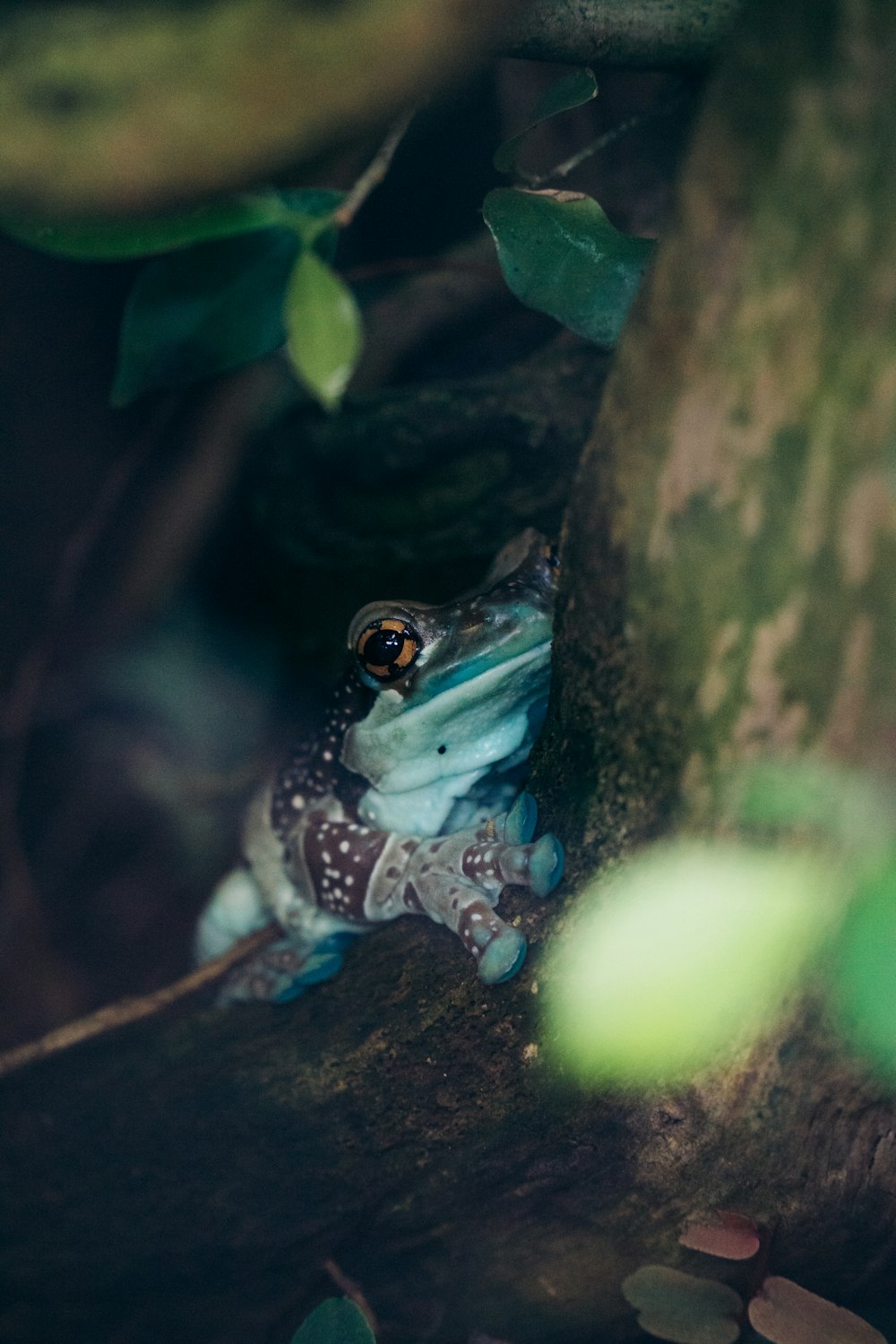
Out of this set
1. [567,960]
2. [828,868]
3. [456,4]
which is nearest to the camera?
[456,4]

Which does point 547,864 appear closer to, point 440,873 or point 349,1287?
point 440,873

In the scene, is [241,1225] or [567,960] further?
[241,1225]

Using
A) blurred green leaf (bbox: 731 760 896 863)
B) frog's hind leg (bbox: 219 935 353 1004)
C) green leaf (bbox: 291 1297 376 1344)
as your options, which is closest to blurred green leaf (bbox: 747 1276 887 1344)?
green leaf (bbox: 291 1297 376 1344)

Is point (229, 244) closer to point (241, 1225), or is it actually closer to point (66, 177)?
point (66, 177)

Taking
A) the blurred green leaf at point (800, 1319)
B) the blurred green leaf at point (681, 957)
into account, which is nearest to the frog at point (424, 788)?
the blurred green leaf at point (681, 957)

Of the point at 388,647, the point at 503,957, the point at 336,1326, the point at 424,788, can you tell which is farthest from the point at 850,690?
the point at 336,1326

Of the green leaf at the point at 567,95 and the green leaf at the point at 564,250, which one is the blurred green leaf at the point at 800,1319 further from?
the green leaf at the point at 567,95

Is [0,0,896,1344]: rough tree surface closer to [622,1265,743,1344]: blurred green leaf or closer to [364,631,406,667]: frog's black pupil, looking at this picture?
[622,1265,743,1344]: blurred green leaf

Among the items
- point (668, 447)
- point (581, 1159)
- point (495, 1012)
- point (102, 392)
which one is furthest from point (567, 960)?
point (102, 392)
